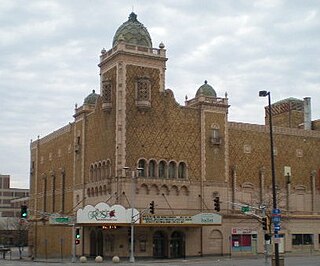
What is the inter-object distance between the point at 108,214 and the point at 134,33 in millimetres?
21933

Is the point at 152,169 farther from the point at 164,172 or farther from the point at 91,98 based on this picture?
the point at 91,98

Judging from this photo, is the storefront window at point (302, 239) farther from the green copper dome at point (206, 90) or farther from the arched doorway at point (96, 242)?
the arched doorway at point (96, 242)

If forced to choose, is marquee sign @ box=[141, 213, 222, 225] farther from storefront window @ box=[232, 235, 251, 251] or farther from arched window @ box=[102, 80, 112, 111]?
arched window @ box=[102, 80, 112, 111]

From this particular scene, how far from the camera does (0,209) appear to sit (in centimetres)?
18925

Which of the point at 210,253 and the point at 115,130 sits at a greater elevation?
the point at 115,130

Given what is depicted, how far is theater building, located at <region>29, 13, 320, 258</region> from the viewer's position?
218 feet

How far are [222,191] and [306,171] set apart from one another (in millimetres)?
15925

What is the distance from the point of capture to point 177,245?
6962cm

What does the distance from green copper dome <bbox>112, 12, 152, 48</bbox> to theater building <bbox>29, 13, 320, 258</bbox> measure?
137 millimetres

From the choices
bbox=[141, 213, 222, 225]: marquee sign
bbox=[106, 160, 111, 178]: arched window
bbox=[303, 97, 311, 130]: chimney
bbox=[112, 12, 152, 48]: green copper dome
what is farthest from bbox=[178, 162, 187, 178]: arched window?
bbox=[303, 97, 311, 130]: chimney

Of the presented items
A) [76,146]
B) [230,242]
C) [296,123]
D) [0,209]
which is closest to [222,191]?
[230,242]

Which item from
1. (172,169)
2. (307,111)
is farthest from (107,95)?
(307,111)

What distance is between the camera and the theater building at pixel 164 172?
66.4m

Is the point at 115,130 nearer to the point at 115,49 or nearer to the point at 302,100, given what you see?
the point at 115,49
